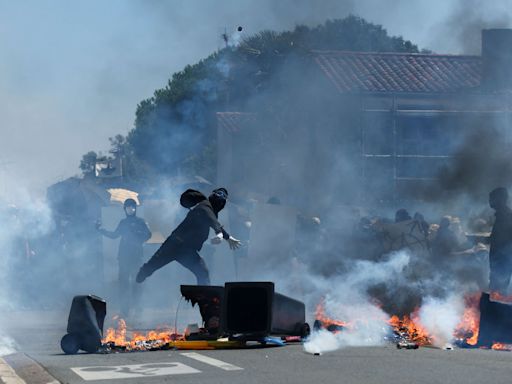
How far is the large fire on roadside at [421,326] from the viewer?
521 inches

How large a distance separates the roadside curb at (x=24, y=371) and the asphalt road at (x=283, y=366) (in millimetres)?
69

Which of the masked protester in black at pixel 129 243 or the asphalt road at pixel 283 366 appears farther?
the masked protester in black at pixel 129 243

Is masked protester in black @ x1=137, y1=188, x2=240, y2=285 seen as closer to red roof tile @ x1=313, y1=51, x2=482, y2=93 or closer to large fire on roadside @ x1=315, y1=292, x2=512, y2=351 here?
large fire on roadside @ x1=315, y1=292, x2=512, y2=351

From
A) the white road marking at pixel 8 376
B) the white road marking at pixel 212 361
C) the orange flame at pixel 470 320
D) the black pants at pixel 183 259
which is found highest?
the black pants at pixel 183 259

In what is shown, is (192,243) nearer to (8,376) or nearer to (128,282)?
(128,282)

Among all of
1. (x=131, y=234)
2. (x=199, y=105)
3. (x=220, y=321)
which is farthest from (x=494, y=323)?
(x=199, y=105)

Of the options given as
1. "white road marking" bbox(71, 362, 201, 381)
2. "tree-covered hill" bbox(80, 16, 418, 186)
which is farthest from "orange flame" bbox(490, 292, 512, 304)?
"tree-covered hill" bbox(80, 16, 418, 186)

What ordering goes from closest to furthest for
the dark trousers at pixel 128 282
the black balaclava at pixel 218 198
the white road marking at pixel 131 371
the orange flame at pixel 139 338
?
the white road marking at pixel 131 371 < the orange flame at pixel 139 338 < the black balaclava at pixel 218 198 < the dark trousers at pixel 128 282

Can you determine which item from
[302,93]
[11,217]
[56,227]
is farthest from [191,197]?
[302,93]

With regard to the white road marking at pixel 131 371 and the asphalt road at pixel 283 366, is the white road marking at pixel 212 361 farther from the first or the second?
the white road marking at pixel 131 371

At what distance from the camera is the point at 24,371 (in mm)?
10812

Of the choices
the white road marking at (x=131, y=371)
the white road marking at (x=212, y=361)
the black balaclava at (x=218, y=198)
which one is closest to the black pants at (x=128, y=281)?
the black balaclava at (x=218, y=198)

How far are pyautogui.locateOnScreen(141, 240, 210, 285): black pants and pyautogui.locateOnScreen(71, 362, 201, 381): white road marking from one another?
4303mm

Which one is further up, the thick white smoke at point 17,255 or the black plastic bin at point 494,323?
the thick white smoke at point 17,255
